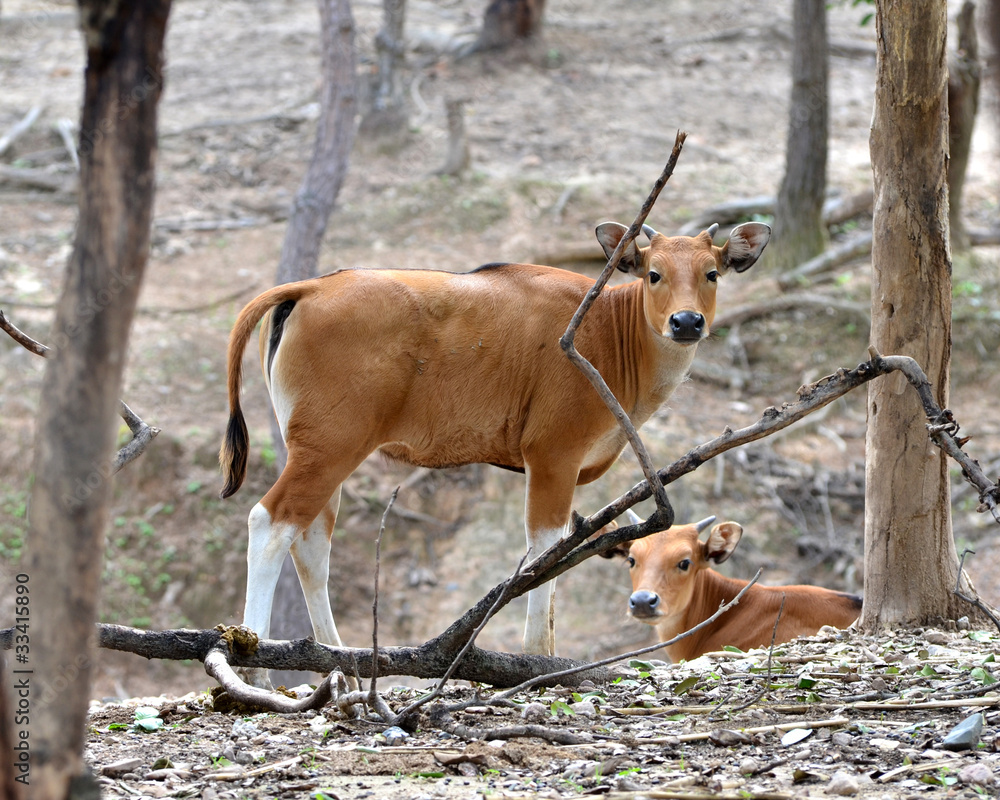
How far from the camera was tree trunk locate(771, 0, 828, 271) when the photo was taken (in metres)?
12.2

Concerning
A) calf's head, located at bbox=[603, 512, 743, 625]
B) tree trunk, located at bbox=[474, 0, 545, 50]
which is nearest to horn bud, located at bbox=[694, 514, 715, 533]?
calf's head, located at bbox=[603, 512, 743, 625]

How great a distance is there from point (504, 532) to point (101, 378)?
811cm

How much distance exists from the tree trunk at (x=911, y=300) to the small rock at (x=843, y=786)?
2.52 meters

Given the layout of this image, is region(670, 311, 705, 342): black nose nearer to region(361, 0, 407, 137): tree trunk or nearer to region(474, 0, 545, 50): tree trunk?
region(361, 0, 407, 137): tree trunk

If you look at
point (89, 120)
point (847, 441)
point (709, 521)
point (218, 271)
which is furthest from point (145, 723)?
point (218, 271)

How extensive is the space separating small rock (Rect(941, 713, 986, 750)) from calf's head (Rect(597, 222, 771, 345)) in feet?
7.50

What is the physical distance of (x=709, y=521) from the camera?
6.73 meters

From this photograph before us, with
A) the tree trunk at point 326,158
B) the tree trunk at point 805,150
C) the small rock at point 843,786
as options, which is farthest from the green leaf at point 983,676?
the tree trunk at point 805,150

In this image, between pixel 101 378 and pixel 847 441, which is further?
pixel 847 441

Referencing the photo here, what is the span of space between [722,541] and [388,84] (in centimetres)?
1187

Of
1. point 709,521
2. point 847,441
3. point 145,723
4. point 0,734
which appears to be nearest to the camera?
point 0,734

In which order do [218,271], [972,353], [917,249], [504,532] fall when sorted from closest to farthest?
[917,249] < [504,532] < [972,353] < [218,271]

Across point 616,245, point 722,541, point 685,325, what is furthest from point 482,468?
point 685,325

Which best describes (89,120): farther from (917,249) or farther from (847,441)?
(847,441)
